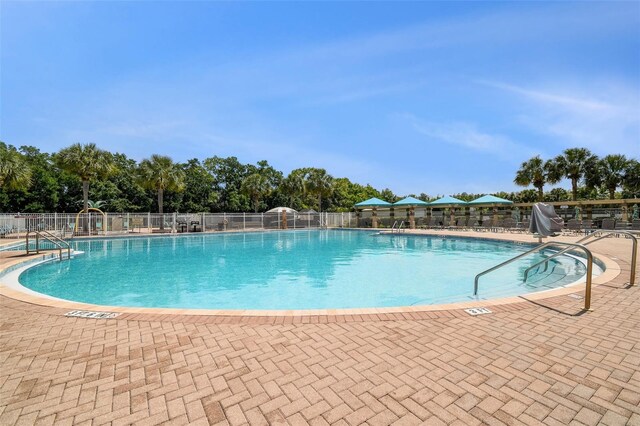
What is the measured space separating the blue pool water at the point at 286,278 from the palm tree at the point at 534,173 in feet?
72.4

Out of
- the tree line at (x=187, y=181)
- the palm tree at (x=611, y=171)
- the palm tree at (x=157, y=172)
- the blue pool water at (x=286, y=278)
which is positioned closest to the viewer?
the blue pool water at (x=286, y=278)

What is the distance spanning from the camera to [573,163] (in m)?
29.9

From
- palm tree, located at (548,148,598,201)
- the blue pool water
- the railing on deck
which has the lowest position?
the blue pool water

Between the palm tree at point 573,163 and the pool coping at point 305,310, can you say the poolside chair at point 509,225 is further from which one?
the pool coping at point 305,310

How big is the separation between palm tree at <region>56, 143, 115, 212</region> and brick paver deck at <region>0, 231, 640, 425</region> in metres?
21.6

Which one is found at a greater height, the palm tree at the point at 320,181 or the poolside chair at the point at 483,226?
the palm tree at the point at 320,181

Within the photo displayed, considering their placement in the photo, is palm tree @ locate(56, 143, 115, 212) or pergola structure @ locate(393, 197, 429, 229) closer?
palm tree @ locate(56, 143, 115, 212)

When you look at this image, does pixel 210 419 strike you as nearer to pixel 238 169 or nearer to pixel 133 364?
pixel 133 364

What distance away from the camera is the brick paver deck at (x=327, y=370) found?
2041mm

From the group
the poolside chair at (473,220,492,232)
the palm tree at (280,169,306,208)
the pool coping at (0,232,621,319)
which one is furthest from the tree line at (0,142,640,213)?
the pool coping at (0,232,621,319)

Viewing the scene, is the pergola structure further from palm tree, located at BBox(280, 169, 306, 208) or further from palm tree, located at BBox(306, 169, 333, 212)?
palm tree, located at BBox(280, 169, 306, 208)

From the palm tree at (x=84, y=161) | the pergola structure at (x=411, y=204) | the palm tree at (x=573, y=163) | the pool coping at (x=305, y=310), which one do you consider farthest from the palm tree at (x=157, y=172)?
the palm tree at (x=573, y=163)

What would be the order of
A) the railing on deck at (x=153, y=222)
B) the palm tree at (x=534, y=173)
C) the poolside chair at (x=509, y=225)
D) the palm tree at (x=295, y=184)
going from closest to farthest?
the railing on deck at (x=153, y=222)
the poolside chair at (x=509, y=225)
the palm tree at (x=534, y=173)
the palm tree at (x=295, y=184)

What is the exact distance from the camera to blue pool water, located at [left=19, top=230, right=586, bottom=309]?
22.4 feet
